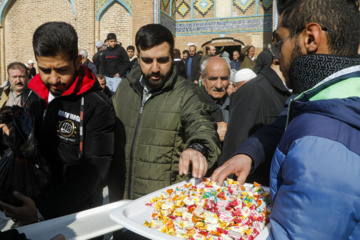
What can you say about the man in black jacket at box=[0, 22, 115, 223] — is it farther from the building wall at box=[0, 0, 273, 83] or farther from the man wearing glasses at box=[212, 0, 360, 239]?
the building wall at box=[0, 0, 273, 83]

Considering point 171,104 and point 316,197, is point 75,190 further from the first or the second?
point 316,197

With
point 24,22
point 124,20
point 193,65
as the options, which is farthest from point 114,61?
point 24,22

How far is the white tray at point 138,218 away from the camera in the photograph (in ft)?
3.73

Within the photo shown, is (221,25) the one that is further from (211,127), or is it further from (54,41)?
(54,41)

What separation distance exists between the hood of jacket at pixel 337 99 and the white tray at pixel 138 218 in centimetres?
47

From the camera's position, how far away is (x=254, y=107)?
2.45 m

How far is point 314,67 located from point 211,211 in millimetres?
816

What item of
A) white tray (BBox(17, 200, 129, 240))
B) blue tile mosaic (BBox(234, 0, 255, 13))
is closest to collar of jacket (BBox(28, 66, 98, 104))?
white tray (BBox(17, 200, 129, 240))

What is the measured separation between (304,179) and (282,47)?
0.65 meters

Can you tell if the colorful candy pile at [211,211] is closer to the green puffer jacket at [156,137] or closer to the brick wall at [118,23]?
the green puffer jacket at [156,137]

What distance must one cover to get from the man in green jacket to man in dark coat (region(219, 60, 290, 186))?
470mm

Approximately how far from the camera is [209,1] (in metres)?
16.7

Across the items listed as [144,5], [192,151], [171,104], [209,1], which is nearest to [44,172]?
[192,151]

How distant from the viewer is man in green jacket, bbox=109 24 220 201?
212 centimetres
